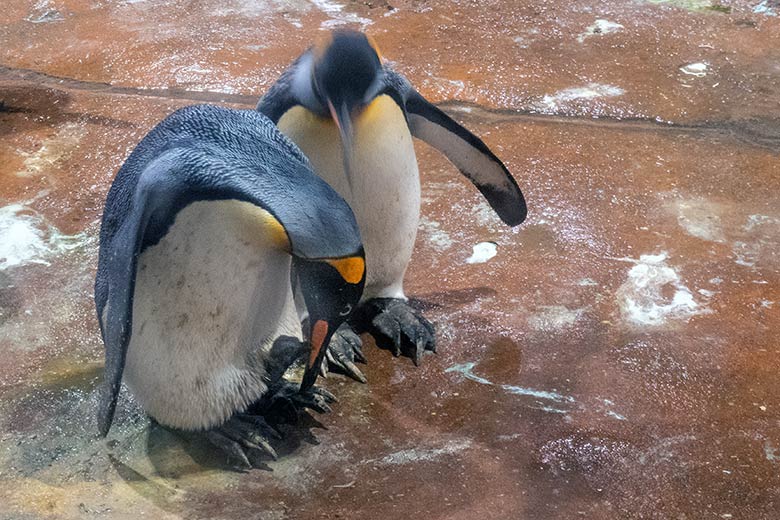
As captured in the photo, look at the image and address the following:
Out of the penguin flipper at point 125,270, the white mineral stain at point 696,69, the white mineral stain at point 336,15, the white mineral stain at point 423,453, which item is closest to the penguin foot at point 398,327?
the white mineral stain at point 423,453

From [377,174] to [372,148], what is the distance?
10 cm

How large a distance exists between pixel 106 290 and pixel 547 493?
4.76 ft

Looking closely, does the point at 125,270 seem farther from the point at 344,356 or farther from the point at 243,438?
the point at 344,356

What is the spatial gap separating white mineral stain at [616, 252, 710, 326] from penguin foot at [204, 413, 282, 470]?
1470 mm

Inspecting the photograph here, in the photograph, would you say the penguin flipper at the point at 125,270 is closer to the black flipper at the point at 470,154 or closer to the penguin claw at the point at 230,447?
the penguin claw at the point at 230,447

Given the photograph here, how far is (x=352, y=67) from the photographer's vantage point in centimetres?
309

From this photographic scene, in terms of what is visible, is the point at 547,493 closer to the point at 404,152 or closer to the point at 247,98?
the point at 404,152

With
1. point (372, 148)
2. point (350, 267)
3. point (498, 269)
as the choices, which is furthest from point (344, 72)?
point (498, 269)

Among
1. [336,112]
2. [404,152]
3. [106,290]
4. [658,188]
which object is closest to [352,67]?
[336,112]

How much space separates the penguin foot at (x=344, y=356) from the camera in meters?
3.30

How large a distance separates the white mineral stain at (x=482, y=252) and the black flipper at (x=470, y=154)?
0.63 feet

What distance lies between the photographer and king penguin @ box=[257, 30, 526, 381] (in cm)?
312

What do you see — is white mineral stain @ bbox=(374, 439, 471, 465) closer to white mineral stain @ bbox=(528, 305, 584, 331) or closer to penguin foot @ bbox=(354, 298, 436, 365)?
penguin foot @ bbox=(354, 298, 436, 365)

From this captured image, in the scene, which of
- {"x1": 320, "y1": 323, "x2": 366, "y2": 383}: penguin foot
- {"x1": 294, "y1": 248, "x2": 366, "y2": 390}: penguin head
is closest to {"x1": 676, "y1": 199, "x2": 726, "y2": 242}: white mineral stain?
{"x1": 320, "y1": 323, "x2": 366, "y2": 383}: penguin foot
